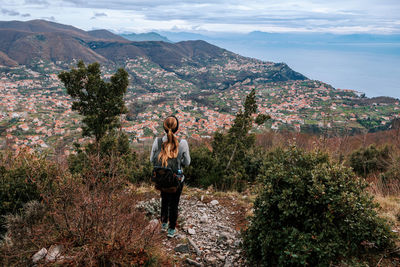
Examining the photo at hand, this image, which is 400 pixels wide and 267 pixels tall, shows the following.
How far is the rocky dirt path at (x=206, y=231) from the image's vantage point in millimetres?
3146

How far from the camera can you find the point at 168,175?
3.15m

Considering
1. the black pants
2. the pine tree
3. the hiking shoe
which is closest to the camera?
the black pants

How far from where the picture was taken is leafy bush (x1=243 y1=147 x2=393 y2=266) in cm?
236

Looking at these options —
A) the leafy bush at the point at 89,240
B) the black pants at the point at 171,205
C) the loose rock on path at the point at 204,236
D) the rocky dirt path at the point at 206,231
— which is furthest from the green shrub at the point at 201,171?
the leafy bush at the point at 89,240

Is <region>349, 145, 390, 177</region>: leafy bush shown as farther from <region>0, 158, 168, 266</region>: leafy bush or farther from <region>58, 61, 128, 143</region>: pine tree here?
<region>58, 61, 128, 143</region>: pine tree

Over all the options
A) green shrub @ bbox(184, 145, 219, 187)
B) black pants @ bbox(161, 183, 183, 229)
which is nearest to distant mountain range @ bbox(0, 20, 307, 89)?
green shrub @ bbox(184, 145, 219, 187)

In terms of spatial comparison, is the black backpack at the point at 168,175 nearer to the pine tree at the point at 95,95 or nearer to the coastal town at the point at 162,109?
the pine tree at the point at 95,95

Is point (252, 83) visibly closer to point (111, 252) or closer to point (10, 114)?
point (10, 114)

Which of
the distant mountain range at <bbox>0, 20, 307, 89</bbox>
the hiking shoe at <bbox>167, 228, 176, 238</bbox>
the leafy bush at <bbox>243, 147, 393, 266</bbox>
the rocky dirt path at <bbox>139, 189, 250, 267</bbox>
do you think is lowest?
the rocky dirt path at <bbox>139, 189, 250, 267</bbox>

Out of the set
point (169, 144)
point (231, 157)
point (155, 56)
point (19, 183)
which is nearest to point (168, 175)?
point (169, 144)

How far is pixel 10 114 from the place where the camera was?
168 feet

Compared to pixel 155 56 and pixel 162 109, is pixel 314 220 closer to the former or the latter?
pixel 162 109

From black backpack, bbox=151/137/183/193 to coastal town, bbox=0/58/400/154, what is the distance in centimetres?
1335

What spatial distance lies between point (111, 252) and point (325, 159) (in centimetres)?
296
